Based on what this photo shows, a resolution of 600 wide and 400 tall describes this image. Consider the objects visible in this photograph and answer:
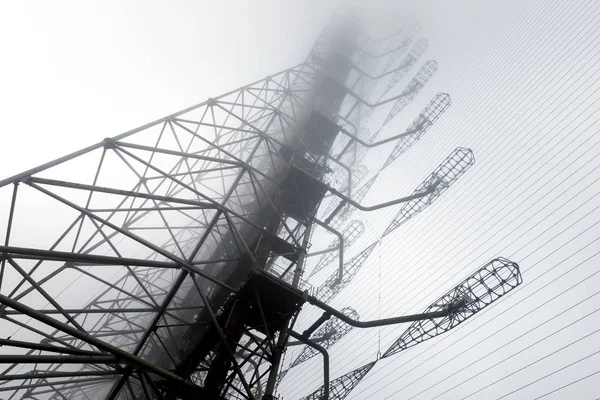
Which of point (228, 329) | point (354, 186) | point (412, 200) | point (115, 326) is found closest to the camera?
point (228, 329)

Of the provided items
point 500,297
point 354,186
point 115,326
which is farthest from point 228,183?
point 500,297

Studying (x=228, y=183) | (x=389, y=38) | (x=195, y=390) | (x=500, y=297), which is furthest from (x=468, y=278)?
(x=389, y=38)

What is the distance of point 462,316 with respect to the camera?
36.4 ft

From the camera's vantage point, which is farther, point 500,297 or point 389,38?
point 389,38

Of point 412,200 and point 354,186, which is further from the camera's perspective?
point 354,186

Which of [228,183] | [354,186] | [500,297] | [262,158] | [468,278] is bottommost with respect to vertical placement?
[500,297]

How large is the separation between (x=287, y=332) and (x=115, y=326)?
60.3 ft

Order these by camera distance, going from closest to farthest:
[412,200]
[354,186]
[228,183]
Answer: [412,200] → [354,186] → [228,183]

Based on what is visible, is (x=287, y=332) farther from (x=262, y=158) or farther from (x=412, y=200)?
(x=262, y=158)

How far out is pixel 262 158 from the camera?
925 inches

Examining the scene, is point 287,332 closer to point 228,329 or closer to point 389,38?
point 228,329

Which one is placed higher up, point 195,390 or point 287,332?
point 287,332

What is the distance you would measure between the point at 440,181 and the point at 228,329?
9.64 m

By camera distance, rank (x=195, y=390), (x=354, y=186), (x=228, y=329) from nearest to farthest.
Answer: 1. (x=195, y=390)
2. (x=228, y=329)
3. (x=354, y=186)
